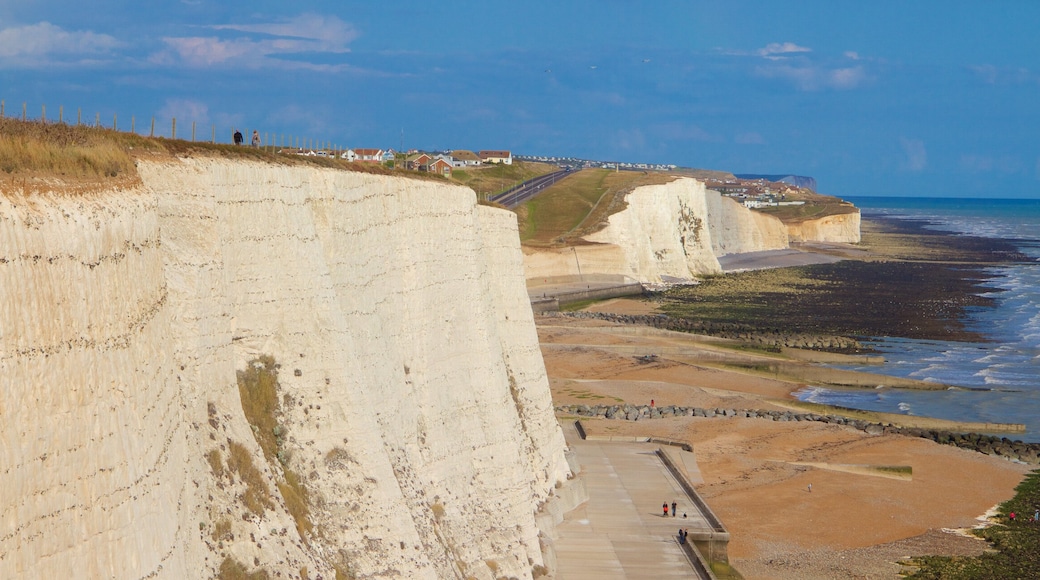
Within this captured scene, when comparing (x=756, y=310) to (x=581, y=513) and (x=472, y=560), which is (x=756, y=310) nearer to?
(x=581, y=513)

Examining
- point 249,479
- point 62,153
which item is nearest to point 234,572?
point 249,479

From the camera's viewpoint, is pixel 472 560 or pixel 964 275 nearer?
pixel 472 560

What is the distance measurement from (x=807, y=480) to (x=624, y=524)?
1278cm

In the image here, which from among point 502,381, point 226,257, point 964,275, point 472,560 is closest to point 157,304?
point 226,257

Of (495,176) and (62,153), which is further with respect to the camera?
(495,176)

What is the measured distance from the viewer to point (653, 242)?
390ft

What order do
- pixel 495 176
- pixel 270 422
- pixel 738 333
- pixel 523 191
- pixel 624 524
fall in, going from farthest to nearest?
pixel 495 176, pixel 523 191, pixel 738 333, pixel 624 524, pixel 270 422

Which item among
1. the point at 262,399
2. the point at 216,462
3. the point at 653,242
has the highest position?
the point at 653,242

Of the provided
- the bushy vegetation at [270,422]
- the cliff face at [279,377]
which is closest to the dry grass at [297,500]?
the bushy vegetation at [270,422]

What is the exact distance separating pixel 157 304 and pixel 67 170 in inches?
96.6

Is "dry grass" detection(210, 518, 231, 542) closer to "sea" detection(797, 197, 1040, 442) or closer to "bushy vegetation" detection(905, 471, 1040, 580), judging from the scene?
"bushy vegetation" detection(905, 471, 1040, 580)

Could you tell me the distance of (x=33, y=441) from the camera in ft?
38.5

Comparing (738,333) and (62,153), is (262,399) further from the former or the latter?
(738,333)

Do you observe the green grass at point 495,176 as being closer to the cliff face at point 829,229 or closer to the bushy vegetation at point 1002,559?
the cliff face at point 829,229
